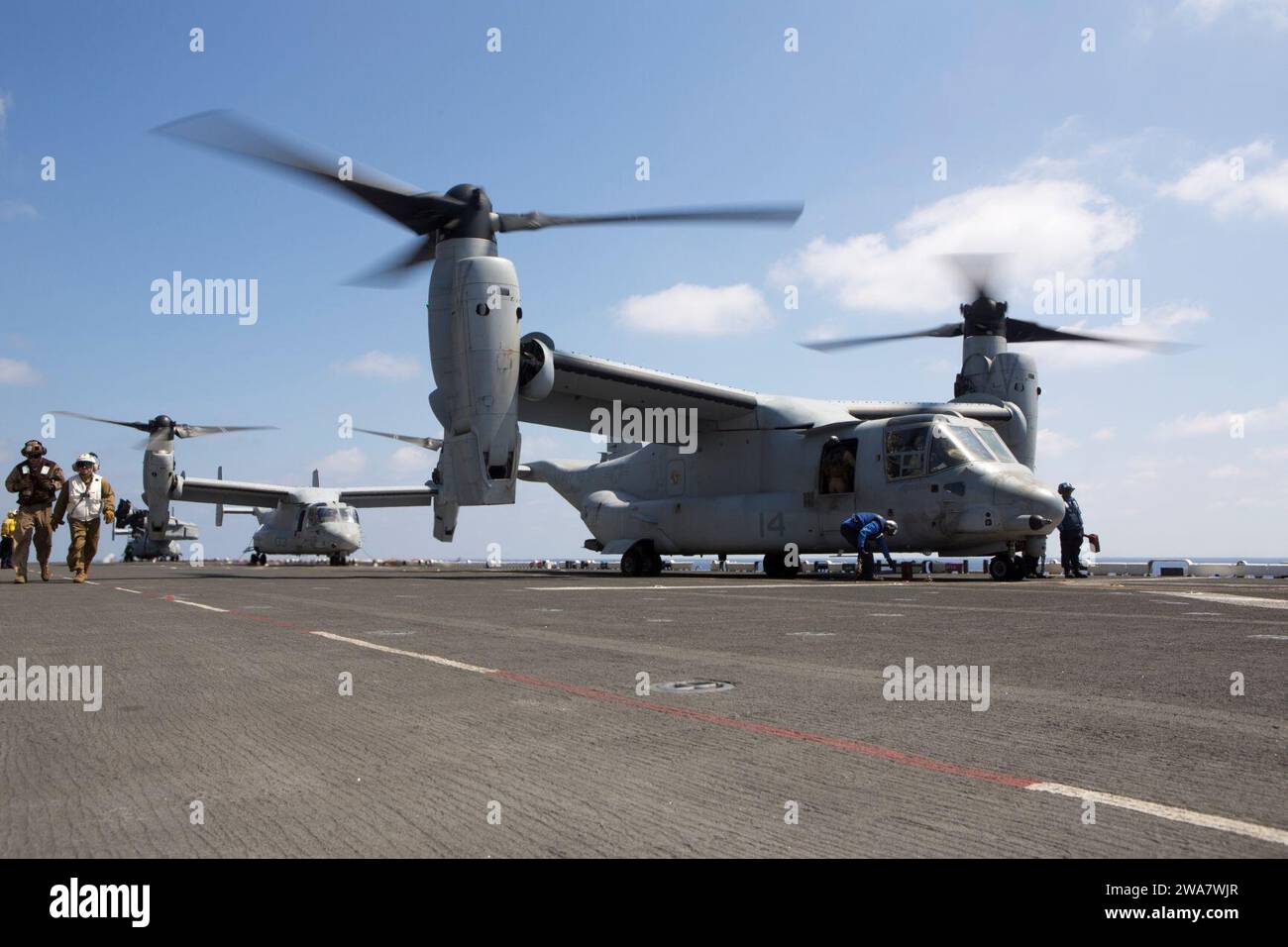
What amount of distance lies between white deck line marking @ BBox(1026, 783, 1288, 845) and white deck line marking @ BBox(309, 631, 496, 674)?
357 cm

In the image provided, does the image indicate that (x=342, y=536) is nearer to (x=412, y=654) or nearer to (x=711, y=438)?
(x=711, y=438)

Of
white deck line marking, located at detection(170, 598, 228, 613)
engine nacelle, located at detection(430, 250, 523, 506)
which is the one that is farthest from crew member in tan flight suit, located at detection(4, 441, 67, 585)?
engine nacelle, located at detection(430, 250, 523, 506)

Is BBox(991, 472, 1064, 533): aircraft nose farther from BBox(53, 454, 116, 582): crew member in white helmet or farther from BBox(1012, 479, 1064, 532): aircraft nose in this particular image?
BBox(53, 454, 116, 582): crew member in white helmet

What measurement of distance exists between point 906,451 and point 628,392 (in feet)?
24.3

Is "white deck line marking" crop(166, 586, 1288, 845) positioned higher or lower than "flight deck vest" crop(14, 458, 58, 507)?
lower

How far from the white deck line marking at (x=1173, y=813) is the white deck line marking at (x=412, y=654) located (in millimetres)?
3571

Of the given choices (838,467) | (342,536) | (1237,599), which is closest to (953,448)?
(838,467)

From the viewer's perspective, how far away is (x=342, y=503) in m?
45.9

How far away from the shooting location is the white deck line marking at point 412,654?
593 centimetres

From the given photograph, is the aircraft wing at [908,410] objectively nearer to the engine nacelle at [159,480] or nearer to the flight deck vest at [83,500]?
the flight deck vest at [83,500]

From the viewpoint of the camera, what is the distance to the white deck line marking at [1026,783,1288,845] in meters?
2.54
